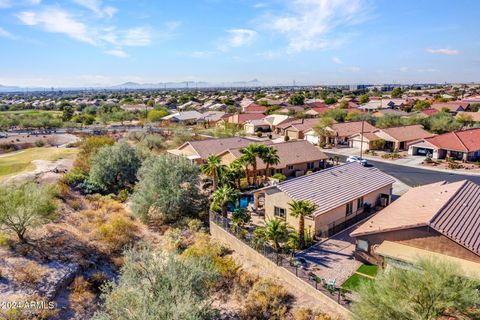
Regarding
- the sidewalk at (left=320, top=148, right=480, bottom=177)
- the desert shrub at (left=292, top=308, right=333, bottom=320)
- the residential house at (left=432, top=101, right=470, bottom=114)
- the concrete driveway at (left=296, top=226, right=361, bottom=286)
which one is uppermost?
the residential house at (left=432, top=101, right=470, bottom=114)

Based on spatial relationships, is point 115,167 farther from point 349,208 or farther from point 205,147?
point 349,208

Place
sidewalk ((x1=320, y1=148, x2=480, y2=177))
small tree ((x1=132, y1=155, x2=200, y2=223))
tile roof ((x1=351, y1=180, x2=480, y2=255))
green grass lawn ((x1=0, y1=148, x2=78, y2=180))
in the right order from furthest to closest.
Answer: green grass lawn ((x1=0, y1=148, x2=78, y2=180)) → sidewalk ((x1=320, y1=148, x2=480, y2=177)) → small tree ((x1=132, y1=155, x2=200, y2=223)) → tile roof ((x1=351, y1=180, x2=480, y2=255))

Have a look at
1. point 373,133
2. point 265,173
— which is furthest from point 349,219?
point 373,133

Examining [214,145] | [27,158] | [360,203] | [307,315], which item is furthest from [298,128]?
[307,315]

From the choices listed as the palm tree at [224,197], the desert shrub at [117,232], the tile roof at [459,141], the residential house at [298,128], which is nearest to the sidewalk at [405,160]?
the tile roof at [459,141]

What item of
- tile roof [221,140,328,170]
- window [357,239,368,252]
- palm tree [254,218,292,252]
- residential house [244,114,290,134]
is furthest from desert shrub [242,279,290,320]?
residential house [244,114,290,134]

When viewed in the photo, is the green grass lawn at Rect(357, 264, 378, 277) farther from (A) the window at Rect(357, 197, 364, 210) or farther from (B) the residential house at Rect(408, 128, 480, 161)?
(B) the residential house at Rect(408, 128, 480, 161)

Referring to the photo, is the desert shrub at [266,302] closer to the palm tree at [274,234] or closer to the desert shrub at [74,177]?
the palm tree at [274,234]

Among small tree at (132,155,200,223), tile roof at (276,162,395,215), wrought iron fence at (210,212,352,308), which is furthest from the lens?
small tree at (132,155,200,223)
